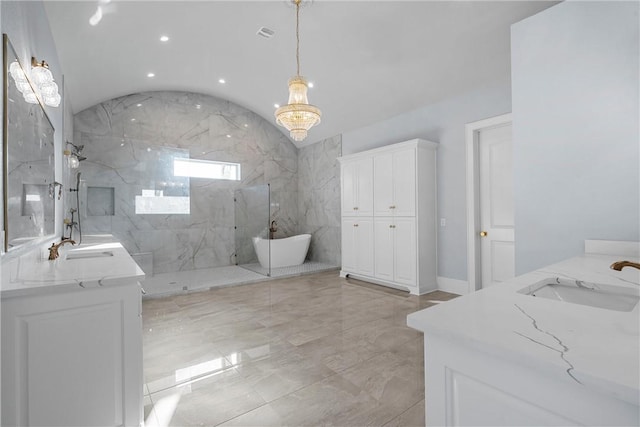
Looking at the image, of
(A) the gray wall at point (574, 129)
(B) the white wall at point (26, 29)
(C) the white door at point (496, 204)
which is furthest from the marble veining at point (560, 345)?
(C) the white door at point (496, 204)

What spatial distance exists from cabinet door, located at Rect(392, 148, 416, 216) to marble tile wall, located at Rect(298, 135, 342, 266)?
1765 millimetres

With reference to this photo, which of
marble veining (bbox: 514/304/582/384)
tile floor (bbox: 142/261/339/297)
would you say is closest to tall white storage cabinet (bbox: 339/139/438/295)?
tile floor (bbox: 142/261/339/297)

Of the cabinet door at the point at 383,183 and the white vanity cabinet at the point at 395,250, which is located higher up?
the cabinet door at the point at 383,183

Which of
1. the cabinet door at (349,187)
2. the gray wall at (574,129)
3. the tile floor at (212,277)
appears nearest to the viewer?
the gray wall at (574,129)

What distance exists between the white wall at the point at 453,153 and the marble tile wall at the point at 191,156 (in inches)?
133

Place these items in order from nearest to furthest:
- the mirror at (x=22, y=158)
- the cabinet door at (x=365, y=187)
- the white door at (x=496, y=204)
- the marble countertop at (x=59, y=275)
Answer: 1. the marble countertop at (x=59, y=275)
2. the mirror at (x=22, y=158)
3. the white door at (x=496, y=204)
4. the cabinet door at (x=365, y=187)

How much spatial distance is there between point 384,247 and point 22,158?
4076 mm

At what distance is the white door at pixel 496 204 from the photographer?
380 cm

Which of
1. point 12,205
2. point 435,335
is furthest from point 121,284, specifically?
point 435,335

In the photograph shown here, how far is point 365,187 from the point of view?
16.4 feet

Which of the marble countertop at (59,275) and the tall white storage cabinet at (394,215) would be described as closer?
the marble countertop at (59,275)

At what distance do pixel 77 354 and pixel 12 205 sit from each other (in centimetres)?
83

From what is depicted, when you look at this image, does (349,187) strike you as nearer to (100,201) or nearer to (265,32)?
(265,32)

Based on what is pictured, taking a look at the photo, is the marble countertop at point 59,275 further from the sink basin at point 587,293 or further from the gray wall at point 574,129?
the gray wall at point 574,129
